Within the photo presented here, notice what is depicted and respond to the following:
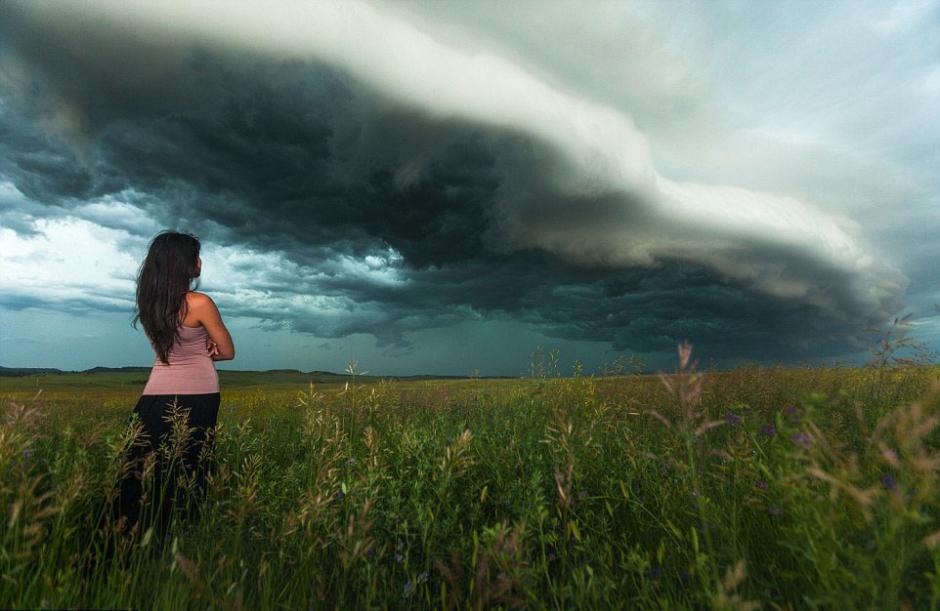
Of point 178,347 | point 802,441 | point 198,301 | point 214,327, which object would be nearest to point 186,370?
point 178,347

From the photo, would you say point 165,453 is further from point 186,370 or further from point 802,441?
point 802,441

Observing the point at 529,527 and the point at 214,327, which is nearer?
the point at 529,527

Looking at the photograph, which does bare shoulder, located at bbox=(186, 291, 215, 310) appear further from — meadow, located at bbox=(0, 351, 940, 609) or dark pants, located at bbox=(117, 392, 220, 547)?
meadow, located at bbox=(0, 351, 940, 609)

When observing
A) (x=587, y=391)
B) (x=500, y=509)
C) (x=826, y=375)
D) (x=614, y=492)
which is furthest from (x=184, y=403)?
(x=826, y=375)

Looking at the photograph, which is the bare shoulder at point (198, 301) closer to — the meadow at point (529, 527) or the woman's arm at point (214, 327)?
the woman's arm at point (214, 327)

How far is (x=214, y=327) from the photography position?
5.31m

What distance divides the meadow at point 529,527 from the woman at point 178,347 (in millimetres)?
679

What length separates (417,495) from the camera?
3225mm

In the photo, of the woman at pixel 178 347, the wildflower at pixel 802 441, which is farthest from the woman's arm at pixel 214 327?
the wildflower at pixel 802 441

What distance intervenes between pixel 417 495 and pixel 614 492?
63.6 inches

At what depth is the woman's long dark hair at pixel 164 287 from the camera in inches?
200

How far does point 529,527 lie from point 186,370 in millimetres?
3769

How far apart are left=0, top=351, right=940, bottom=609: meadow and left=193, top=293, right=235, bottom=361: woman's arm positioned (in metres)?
1.27

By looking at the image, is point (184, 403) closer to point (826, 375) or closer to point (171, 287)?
point (171, 287)
